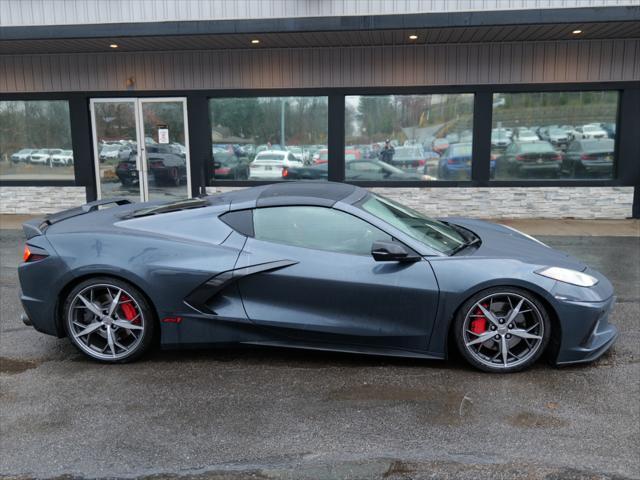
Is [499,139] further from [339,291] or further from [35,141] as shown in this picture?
[35,141]

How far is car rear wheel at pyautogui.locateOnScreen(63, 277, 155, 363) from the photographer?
4.35m

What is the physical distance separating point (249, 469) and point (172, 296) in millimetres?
1620

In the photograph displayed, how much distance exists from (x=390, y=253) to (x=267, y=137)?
8.45 metres

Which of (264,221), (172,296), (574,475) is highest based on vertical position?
(264,221)

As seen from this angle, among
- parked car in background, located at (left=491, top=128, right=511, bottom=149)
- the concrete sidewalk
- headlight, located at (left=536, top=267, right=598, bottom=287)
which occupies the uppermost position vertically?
parked car in background, located at (left=491, top=128, right=511, bottom=149)

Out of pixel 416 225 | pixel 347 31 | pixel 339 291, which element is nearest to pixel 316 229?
pixel 339 291

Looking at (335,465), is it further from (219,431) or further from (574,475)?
(574,475)

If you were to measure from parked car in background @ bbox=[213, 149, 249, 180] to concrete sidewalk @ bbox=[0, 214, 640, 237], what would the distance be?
3.96 m

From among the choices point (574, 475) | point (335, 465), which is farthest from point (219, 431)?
point (574, 475)

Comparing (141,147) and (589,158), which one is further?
(141,147)

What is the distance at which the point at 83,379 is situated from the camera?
4.21 m

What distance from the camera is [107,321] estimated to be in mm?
4387

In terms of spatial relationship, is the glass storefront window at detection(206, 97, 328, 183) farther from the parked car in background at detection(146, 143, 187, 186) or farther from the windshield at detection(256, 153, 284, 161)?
the parked car in background at detection(146, 143, 187, 186)

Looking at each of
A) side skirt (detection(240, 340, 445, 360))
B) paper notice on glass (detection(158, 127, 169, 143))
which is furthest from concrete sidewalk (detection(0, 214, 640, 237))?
A: side skirt (detection(240, 340, 445, 360))
